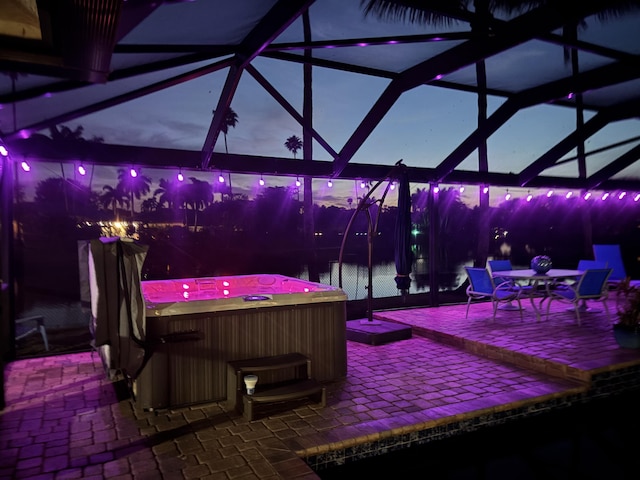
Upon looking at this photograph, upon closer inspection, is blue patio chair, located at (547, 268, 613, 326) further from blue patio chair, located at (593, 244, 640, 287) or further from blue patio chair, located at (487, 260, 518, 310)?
blue patio chair, located at (593, 244, 640, 287)

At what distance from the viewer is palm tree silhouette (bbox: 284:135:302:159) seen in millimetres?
9648

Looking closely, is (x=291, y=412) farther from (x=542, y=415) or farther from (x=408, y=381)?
(x=542, y=415)

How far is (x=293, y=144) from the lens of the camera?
984cm

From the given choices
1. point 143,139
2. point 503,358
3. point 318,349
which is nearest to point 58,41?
point 318,349

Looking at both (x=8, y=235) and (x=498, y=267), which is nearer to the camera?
(x=8, y=235)

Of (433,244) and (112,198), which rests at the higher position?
(112,198)

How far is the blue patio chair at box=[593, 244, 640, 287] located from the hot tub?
23.2 ft

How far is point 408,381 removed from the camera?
14.7ft

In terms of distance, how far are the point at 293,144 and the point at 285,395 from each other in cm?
706

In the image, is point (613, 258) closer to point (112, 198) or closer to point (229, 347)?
point (229, 347)

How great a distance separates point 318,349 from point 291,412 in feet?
2.83

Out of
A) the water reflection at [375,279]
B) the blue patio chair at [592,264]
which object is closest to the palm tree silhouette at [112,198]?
the water reflection at [375,279]

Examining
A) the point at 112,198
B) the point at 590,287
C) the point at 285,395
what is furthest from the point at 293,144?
the point at 285,395

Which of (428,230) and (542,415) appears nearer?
(542,415)
